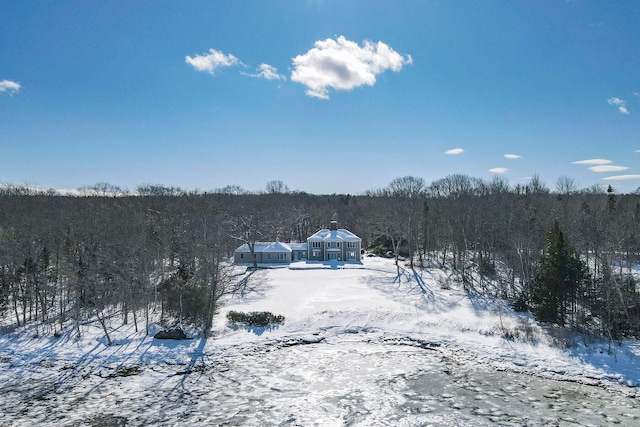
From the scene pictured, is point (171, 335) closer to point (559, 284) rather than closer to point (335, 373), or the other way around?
point (335, 373)

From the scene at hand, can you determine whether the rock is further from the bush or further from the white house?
the white house

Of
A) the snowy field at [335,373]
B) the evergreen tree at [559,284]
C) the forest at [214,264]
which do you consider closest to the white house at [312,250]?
Answer: the forest at [214,264]

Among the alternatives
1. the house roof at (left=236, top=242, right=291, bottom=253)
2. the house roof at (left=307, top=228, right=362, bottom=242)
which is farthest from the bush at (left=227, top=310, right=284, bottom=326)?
the house roof at (left=307, top=228, right=362, bottom=242)

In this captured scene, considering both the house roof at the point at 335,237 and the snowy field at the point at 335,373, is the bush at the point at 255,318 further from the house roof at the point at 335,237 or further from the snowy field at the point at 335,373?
the house roof at the point at 335,237

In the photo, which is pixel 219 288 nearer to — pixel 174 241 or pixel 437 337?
pixel 174 241

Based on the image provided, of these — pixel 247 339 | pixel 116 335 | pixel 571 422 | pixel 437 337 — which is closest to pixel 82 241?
pixel 116 335

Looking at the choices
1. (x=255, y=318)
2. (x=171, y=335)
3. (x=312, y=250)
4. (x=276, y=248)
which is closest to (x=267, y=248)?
(x=276, y=248)
